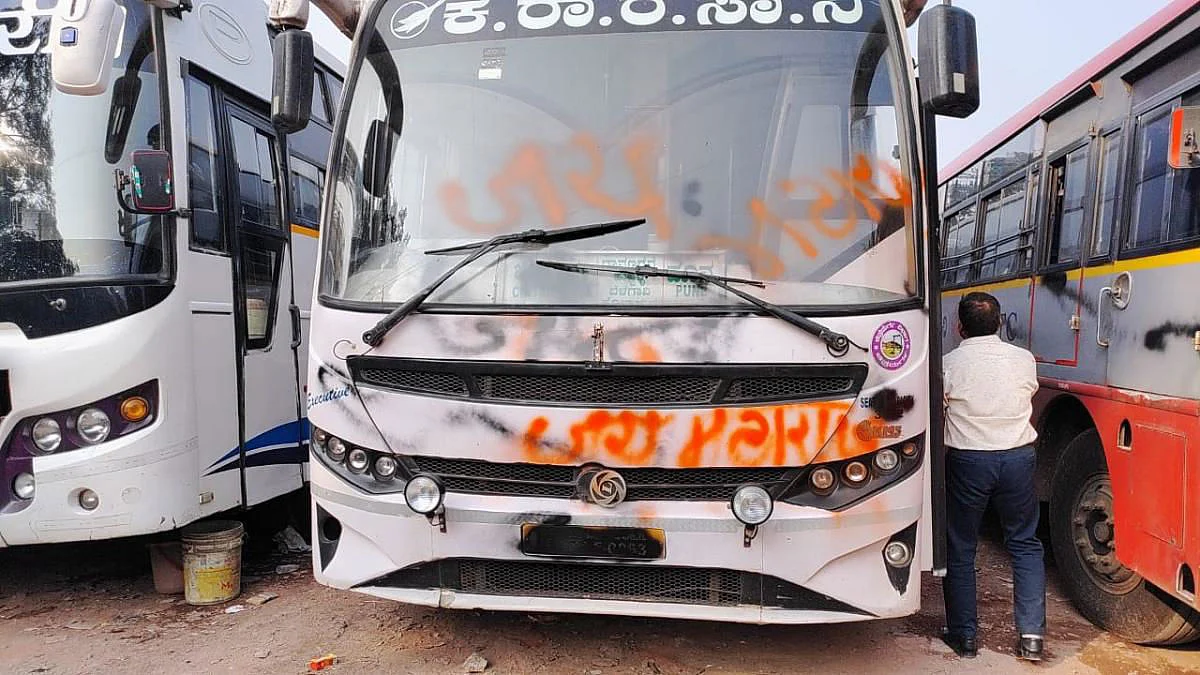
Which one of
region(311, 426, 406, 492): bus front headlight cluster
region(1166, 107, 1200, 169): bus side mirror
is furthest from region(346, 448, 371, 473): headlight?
region(1166, 107, 1200, 169): bus side mirror

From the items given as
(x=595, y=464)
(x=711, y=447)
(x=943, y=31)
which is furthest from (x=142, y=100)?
(x=943, y=31)

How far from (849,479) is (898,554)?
388 mm

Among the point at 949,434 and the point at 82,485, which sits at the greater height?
the point at 949,434

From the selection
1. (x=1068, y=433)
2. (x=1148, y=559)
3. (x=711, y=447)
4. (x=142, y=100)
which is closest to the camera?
(x=711, y=447)

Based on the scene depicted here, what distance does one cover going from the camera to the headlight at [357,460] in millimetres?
3891

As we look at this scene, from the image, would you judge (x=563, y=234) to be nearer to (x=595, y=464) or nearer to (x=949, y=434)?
(x=595, y=464)

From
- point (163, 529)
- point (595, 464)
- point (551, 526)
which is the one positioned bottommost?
point (163, 529)

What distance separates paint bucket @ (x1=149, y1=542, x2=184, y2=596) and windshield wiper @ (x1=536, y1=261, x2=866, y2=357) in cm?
316

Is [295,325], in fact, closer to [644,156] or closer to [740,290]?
[644,156]

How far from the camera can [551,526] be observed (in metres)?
3.70

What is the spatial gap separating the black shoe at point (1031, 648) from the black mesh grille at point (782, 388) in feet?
6.06

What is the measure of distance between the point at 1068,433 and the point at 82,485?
5359 millimetres

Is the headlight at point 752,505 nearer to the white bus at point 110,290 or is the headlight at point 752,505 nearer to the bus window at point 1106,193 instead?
the bus window at point 1106,193

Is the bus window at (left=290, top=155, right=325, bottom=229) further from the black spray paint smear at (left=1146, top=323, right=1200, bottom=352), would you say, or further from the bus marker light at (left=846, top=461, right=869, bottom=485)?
the black spray paint smear at (left=1146, top=323, right=1200, bottom=352)
